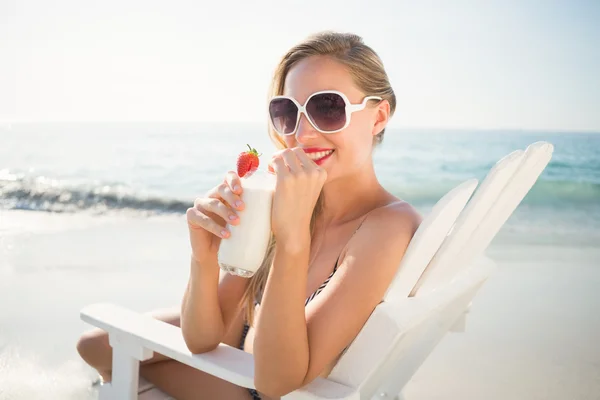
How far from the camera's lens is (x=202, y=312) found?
1.86 metres

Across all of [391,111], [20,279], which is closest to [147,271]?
[20,279]

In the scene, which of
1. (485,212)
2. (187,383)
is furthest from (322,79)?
(187,383)

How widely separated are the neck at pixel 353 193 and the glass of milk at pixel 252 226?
562 mm

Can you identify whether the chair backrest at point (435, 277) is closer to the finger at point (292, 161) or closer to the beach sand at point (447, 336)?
the finger at point (292, 161)

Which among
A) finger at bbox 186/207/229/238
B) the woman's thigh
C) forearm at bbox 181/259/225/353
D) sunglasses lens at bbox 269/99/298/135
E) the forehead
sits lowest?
the woman's thigh

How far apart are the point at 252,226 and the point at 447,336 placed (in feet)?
10.7

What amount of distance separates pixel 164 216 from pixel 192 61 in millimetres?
25803

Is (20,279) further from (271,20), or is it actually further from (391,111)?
(271,20)

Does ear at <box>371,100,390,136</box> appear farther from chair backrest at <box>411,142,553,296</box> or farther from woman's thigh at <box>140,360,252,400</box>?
woman's thigh at <box>140,360,252,400</box>

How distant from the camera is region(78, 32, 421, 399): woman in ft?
4.86

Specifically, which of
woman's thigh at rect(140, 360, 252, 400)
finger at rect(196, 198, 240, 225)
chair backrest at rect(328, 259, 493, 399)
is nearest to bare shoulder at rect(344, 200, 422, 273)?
chair backrest at rect(328, 259, 493, 399)

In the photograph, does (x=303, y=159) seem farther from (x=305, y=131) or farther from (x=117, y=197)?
(x=117, y=197)

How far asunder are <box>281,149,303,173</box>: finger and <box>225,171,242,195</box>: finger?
157 mm

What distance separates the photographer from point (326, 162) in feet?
6.10
